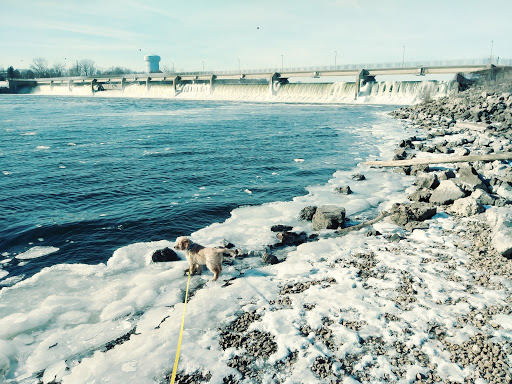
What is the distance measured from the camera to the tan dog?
661 centimetres

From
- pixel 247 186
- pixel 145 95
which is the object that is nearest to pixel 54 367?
pixel 247 186

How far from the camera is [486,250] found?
23.6 ft

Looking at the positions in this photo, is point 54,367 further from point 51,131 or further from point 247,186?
point 51,131

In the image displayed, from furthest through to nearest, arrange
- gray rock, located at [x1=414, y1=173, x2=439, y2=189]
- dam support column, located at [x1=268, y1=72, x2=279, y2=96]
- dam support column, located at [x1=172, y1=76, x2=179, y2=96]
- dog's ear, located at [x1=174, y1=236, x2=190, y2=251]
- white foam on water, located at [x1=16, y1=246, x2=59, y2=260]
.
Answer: dam support column, located at [x1=172, y1=76, x2=179, y2=96] < dam support column, located at [x1=268, y1=72, x2=279, y2=96] < gray rock, located at [x1=414, y1=173, x2=439, y2=189] < white foam on water, located at [x1=16, y1=246, x2=59, y2=260] < dog's ear, located at [x1=174, y1=236, x2=190, y2=251]

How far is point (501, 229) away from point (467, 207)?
233cm

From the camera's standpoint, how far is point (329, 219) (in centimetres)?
943

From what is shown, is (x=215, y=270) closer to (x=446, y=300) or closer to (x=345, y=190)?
(x=446, y=300)

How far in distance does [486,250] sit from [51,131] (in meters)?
34.9

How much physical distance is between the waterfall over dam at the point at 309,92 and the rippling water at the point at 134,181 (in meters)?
43.6

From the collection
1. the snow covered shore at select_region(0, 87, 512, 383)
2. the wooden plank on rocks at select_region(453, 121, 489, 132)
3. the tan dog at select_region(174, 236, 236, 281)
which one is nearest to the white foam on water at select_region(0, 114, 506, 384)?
the snow covered shore at select_region(0, 87, 512, 383)

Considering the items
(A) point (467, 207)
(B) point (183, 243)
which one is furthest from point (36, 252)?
(A) point (467, 207)

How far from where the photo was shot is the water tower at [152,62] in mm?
155875

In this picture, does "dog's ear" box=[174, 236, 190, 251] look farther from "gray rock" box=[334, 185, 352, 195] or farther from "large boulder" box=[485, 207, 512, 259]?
"gray rock" box=[334, 185, 352, 195]

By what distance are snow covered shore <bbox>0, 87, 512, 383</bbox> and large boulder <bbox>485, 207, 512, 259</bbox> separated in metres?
0.05
